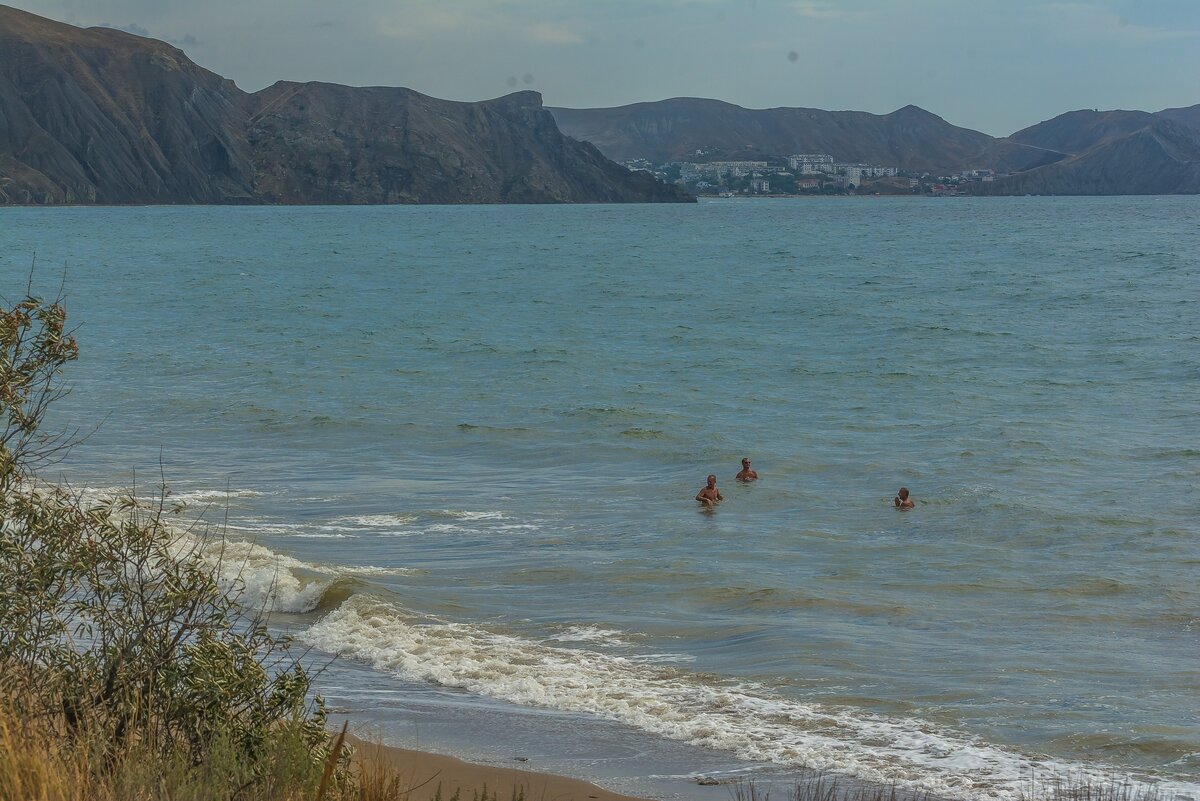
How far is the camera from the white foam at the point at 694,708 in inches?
318

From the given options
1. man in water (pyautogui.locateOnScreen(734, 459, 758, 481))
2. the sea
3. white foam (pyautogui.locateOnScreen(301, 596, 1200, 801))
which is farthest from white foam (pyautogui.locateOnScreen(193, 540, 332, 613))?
man in water (pyautogui.locateOnScreen(734, 459, 758, 481))

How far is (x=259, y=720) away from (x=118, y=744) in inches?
23.4

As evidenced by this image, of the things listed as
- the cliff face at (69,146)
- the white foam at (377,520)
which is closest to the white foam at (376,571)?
the white foam at (377,520)

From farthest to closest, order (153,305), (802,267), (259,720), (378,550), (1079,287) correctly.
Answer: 1. (802,267)
2. (1079,287)
3. (153,305)
4. (378,550)
5. (259,720)

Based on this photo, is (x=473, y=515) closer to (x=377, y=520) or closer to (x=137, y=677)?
(x=377, y=520)

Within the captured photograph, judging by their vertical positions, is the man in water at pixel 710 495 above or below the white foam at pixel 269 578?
above

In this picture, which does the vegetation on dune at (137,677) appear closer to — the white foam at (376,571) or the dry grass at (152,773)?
the dry grass at (152,773)

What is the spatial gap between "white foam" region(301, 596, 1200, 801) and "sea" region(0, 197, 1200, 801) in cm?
4

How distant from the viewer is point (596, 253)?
85.2 meters

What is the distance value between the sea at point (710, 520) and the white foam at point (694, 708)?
0.04 metres

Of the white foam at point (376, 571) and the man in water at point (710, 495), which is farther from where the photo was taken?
the man in water at point (710, 495)

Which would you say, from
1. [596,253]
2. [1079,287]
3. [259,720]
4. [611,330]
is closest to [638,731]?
[259,720]

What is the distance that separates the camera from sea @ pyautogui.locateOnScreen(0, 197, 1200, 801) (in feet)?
29.3

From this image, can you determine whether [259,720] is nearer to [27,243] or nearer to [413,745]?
[413,745]
